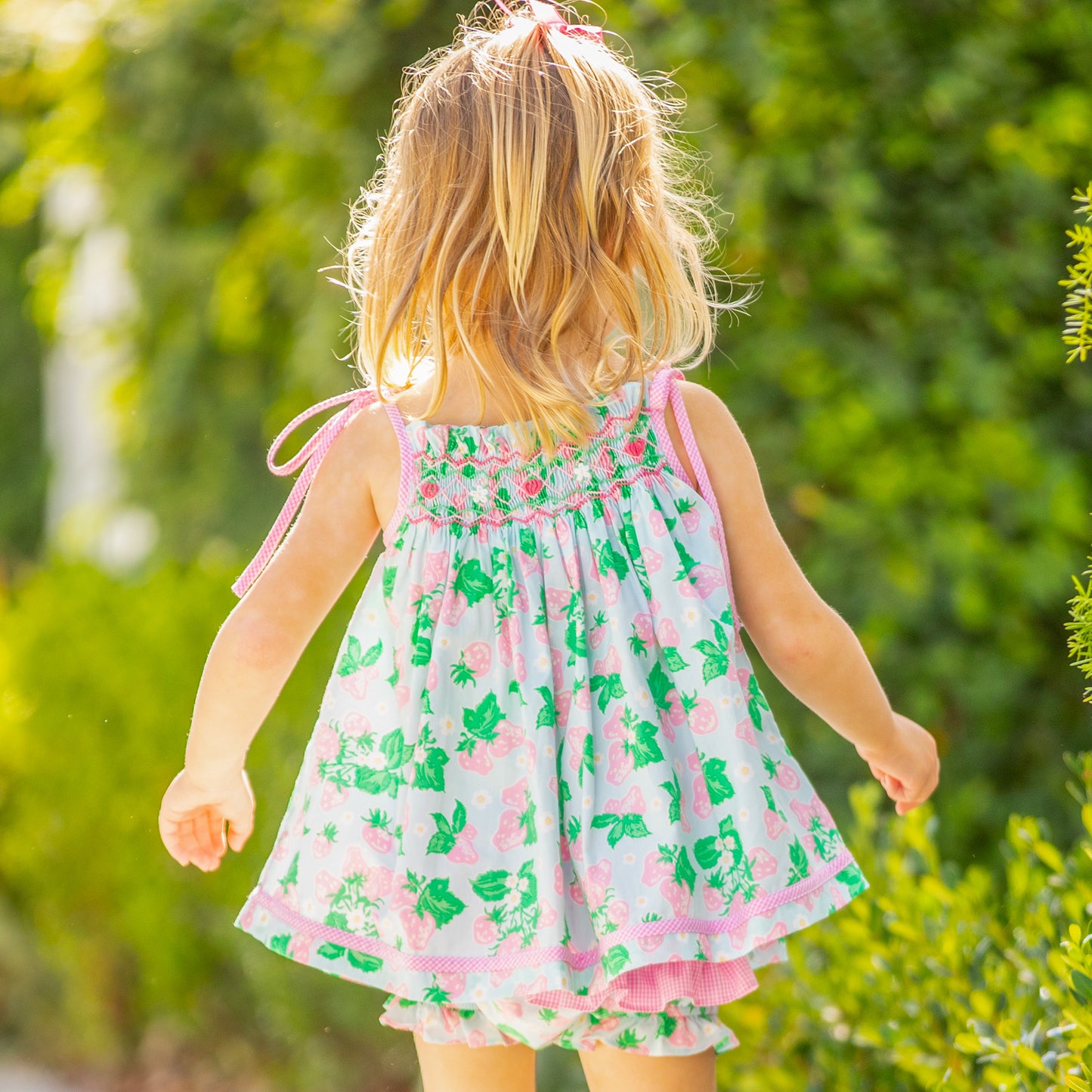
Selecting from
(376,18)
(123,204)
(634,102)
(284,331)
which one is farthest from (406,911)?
(123,204)

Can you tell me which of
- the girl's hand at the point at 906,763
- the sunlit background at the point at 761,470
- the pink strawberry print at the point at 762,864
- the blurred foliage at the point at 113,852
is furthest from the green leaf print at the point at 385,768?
the blurred foliage at the point at 113,852

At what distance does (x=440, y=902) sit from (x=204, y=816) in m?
0.48

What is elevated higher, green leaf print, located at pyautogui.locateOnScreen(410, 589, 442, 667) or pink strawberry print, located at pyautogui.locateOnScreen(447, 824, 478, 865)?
green leaf print, located at pyautogui.locateOnScreen(410, 589, 442, 667)

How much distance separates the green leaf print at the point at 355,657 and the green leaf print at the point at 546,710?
228 mm

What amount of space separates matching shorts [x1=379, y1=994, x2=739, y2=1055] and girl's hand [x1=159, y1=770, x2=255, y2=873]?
0.35m

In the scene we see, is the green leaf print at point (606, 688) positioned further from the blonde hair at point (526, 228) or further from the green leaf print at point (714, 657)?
the blonde hair at point (526, 228)

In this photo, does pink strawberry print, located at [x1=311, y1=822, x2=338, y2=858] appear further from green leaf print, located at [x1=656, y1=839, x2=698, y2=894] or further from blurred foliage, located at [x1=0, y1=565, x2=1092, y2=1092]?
blurred foliage, located at [x1=0, y1=565, x2=1092, y2=1092]

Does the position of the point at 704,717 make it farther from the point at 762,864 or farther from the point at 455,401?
the point at 455,401

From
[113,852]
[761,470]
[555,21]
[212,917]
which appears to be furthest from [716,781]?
[113,852]

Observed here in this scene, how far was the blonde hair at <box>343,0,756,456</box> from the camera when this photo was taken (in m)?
1.64

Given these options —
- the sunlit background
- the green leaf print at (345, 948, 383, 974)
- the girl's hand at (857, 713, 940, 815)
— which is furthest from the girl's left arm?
the sunlit background

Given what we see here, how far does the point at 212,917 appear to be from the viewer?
3377 mm

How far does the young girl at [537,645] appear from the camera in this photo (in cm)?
153

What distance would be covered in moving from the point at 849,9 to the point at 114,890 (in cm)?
275
